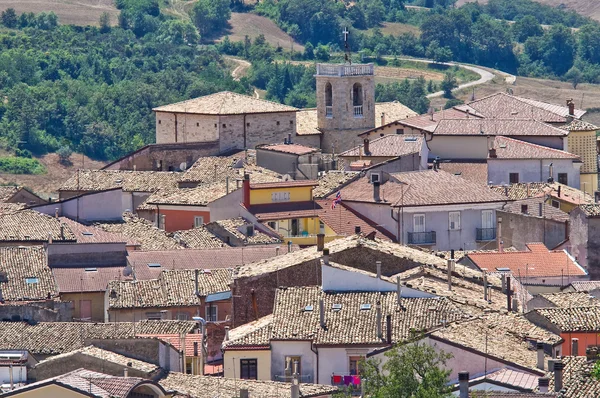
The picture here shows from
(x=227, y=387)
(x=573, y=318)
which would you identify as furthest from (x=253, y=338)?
(x=573, y=318)

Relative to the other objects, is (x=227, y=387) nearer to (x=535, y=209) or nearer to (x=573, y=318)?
(x=573, y=318)

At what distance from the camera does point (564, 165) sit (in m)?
83.8

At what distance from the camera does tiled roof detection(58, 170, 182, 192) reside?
273ft

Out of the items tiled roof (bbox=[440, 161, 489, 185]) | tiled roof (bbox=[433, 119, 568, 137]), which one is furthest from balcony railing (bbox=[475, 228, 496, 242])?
tiled roof (bbox=[433, 119, 568, 137])

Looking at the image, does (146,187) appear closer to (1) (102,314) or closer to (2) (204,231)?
(2) (204,231)

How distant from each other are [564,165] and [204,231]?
16708 mm

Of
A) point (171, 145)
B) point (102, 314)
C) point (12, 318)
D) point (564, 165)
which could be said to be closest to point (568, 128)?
point (564, 165)

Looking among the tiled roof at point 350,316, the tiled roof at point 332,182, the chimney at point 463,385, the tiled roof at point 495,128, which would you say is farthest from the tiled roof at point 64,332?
the tiled roof at point 495,128

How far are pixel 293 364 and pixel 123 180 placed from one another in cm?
3633

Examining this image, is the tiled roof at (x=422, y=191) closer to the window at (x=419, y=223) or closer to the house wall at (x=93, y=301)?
the window at (x=419, y=223)

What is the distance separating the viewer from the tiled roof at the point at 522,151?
82.6m

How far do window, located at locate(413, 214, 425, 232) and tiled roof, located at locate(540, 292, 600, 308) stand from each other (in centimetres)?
1585

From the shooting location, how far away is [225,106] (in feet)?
316

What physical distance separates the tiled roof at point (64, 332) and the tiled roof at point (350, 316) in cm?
296
